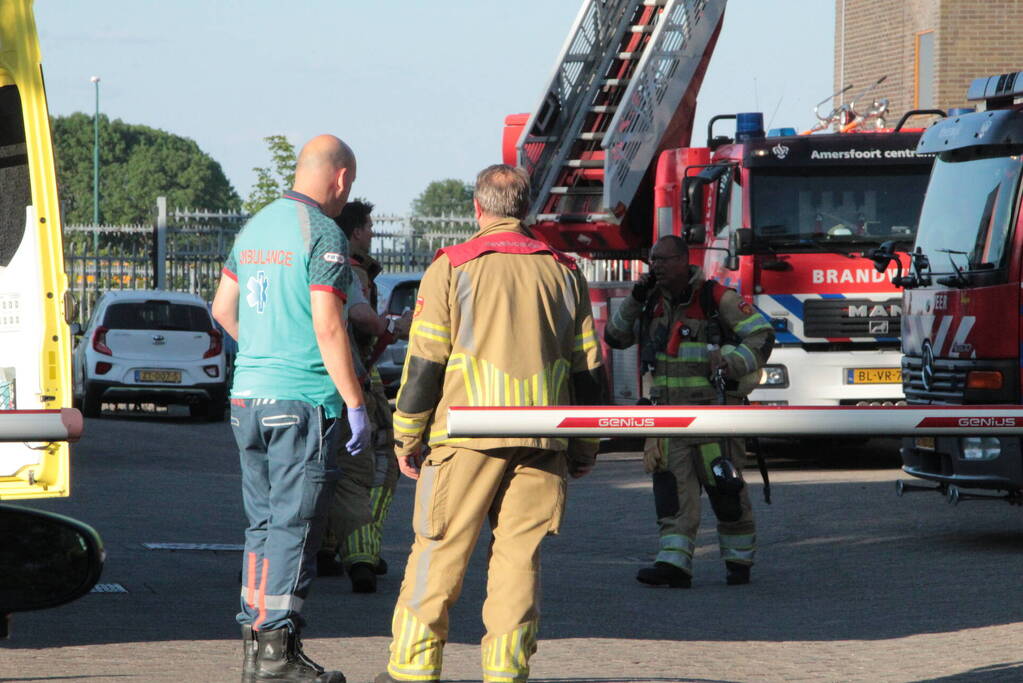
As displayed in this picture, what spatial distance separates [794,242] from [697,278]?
5.85 meters

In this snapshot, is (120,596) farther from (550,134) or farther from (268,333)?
(550,134)

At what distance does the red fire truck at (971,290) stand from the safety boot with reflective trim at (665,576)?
6.70ft

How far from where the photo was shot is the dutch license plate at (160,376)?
21188 mm

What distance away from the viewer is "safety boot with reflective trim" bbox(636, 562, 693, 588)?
29.3ft

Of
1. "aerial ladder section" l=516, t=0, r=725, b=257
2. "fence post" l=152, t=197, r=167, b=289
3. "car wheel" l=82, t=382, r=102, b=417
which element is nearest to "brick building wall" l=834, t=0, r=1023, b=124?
"aerial ladder section" l=516, t=0, r=725, b=257

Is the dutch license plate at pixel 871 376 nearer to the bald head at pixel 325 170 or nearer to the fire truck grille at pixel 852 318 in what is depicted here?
the fire truck grille at pixel 852 318

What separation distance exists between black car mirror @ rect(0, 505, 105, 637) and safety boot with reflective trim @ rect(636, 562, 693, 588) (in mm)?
6413

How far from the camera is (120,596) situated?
7.98 m

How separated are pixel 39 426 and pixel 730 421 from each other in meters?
1.62

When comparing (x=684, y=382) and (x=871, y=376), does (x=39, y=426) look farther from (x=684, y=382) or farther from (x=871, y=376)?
(x=871, y=376)

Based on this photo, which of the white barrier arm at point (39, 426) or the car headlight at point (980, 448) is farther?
the car headlight at point (980, 448)

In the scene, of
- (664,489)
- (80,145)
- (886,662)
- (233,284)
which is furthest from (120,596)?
(80,145)

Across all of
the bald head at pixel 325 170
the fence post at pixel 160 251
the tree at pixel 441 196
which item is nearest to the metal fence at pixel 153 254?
Result: the fence post at pixel 160 251

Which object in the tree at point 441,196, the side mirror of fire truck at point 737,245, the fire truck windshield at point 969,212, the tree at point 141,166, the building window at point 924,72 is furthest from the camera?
the tree at point 441,196
